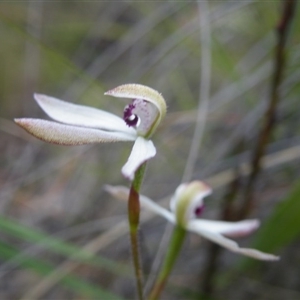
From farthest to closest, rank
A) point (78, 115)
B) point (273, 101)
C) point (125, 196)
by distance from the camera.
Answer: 1. point (273, 101)
2. point (125, 196)
3. point (78, 115)

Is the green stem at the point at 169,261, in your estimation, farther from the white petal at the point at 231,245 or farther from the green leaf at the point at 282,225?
the green leaf at the point at 282,225

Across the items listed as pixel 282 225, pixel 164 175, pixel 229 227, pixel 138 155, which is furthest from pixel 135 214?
pixel 164 175

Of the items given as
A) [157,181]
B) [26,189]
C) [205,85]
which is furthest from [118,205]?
[205,85]

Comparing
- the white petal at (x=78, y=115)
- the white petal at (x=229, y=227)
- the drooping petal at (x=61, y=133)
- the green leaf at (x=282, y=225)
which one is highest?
the green leaf at (x=282, y=225)

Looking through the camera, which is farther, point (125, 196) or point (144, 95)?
point (125, 196)

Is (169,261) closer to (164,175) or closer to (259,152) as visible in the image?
(259,152)

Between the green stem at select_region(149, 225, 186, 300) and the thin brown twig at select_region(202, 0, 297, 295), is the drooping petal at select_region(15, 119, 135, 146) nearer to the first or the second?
the green stem at select_region(149, 225, 186, 300)

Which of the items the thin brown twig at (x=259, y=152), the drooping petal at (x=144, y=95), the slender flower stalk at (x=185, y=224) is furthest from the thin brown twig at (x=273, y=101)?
the drooping petal at (x=144, y=95)

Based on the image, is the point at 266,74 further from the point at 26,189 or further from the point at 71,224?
the point at 26,189
